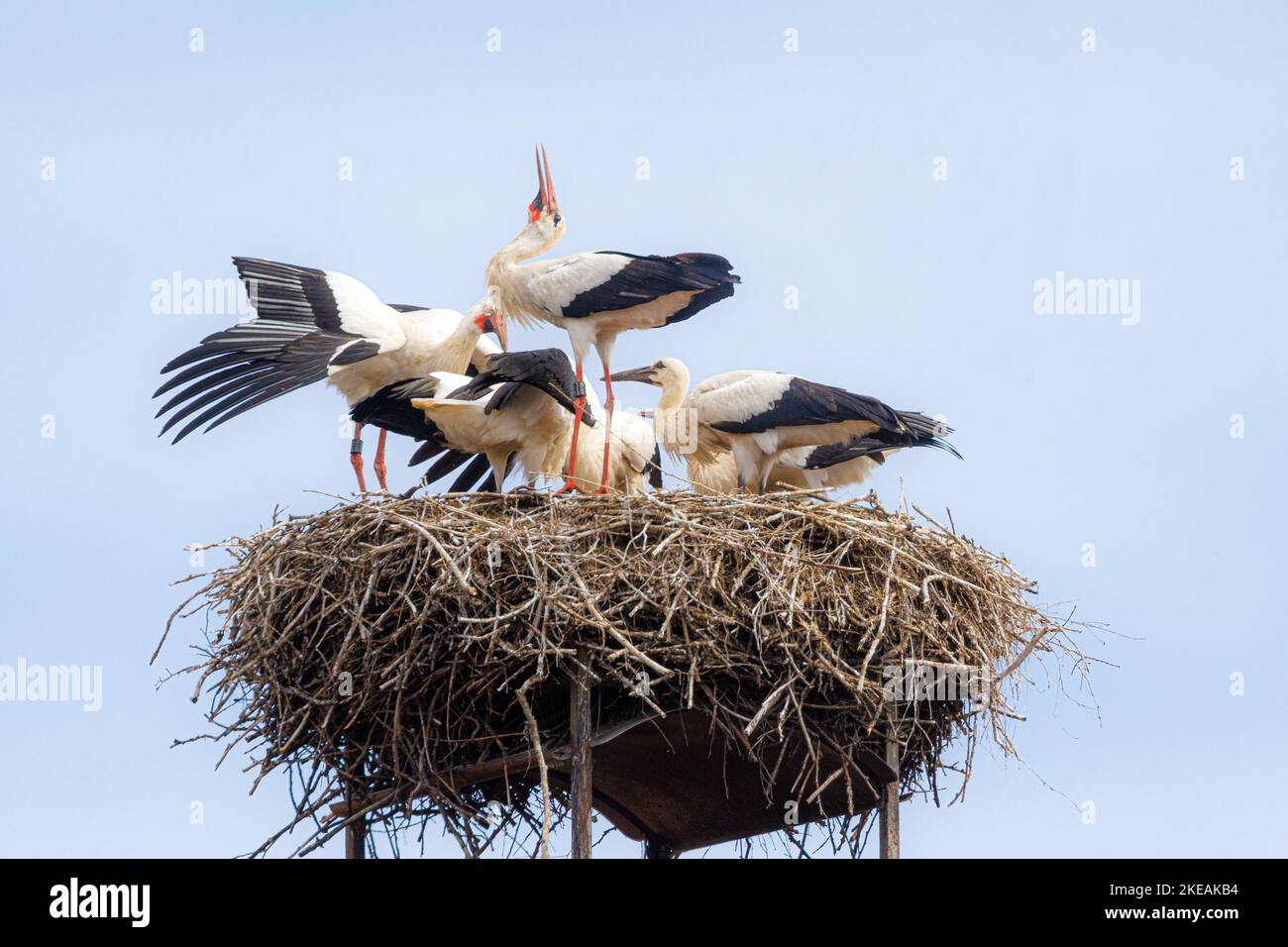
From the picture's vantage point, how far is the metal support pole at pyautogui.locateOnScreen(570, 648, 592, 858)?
816 cm

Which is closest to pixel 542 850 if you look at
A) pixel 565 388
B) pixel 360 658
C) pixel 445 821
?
pixel 445 821

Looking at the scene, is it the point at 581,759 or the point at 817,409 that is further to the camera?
the point at 817,409

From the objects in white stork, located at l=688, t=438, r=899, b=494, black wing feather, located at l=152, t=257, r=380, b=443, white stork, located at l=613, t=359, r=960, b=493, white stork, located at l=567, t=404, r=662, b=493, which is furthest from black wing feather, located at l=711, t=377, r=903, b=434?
black wing feather, located at l=152, t=257, r=380, b=443

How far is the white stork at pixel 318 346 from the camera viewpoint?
10.2 meters

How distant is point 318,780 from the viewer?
28.9ft

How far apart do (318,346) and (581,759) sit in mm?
3323

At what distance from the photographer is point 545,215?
439 inches

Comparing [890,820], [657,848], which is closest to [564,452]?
Result: [657,848]

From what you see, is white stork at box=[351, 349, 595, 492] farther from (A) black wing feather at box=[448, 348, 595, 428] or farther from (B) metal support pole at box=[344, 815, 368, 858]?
(B) metal support pole at box=[344, 815, 368, 858]

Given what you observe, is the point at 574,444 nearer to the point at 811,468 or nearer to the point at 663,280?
the point at 663,280

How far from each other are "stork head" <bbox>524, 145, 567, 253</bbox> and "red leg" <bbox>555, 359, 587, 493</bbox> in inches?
36.6

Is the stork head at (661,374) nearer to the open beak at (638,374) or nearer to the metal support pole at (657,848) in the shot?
the open beak at (638,374)

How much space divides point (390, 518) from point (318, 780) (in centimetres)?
129
